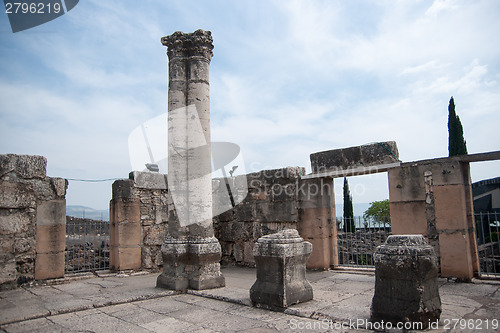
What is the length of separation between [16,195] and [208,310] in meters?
4.78

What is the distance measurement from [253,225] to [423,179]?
4135mm

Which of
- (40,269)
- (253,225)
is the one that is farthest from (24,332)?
(253,225)

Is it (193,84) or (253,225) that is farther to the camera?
(253,225)

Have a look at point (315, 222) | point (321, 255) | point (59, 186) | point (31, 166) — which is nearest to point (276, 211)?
point (315, 222)

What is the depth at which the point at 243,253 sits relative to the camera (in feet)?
30.8

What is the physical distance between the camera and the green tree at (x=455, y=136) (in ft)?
62.6

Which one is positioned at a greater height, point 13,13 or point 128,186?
point 13,13

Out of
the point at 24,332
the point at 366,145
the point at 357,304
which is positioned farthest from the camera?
the point at 366,145

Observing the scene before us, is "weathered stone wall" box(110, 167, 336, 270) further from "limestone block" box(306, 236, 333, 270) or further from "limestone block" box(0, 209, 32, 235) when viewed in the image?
"limestone block" box(0, 209, 32, 235)

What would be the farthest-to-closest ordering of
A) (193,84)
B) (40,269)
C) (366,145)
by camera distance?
(366,145)
(40,269)
(193,84)

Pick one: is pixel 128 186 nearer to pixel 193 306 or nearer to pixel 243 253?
pixel 243 253

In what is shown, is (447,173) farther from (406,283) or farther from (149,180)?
(149,180)

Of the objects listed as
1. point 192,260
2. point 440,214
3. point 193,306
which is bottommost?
point 193,306

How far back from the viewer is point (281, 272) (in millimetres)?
4738
